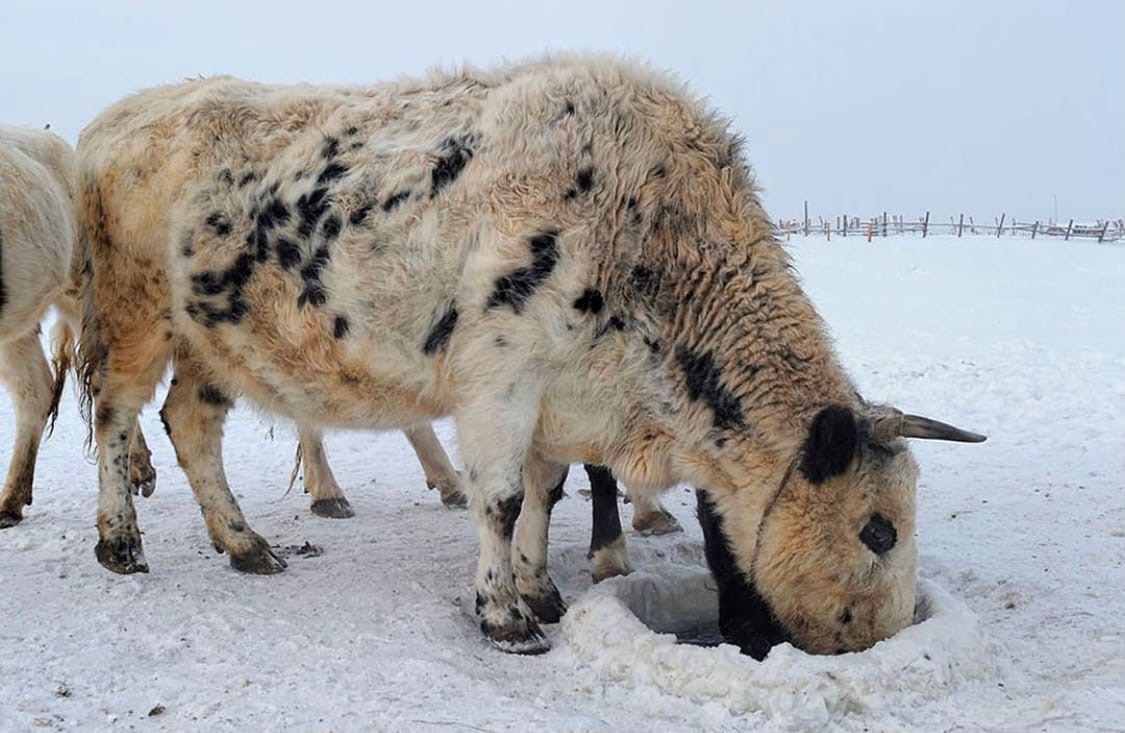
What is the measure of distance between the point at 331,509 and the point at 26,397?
2.34m

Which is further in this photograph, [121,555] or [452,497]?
[452,497]

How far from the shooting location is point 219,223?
589cm

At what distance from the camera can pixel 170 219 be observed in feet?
19.7

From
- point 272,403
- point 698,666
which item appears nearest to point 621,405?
point 698,666

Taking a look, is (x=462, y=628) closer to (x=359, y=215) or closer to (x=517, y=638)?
(x=517, y=638)

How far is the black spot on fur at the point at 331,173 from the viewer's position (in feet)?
18.7

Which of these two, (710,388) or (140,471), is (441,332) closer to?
(710,388)

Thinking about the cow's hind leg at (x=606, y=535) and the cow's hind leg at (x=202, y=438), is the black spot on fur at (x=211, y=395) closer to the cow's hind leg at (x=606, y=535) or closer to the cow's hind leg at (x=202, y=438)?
the cow's hind leg at (x=202, y=438)

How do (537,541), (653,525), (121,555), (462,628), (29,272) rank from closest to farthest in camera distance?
(462,628), (537,541), (121,555), (29,272), (653,525)

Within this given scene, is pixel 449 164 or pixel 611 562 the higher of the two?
pixel 449 164

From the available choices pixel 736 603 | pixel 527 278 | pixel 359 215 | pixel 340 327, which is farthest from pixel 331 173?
pixel 736 603

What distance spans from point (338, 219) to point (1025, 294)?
24.4 meters

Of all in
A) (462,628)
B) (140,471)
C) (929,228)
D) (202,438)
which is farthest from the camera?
(929,228)

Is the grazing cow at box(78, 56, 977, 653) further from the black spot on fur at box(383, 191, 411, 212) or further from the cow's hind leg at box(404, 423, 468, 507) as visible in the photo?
the cow's hind leg at box(404, 423, 468, 507)
